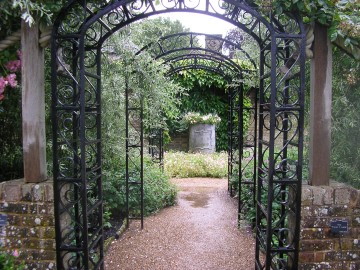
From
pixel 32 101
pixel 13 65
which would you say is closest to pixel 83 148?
pixel 32 101

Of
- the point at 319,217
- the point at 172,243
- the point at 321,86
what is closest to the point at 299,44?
the point at 321,86

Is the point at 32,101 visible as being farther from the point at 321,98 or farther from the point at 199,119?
the point at 199,119

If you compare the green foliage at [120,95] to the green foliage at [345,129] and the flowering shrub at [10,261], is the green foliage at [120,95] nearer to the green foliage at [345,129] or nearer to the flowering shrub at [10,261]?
the flowering shrub at [10,261]

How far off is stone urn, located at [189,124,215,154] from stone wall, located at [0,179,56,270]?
8582 mm

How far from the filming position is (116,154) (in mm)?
4910

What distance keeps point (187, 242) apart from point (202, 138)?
6.59 m

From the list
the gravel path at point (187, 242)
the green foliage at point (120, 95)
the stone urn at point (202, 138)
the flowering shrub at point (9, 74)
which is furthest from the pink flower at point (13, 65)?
the stone urn at point (202, 138)

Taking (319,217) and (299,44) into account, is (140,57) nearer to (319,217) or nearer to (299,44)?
(299,44)

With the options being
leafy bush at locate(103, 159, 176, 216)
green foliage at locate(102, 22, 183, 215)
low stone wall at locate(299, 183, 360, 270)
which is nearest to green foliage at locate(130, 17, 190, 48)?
green foliage at locate(102, 22, 183, 215)

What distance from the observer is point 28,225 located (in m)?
2.83

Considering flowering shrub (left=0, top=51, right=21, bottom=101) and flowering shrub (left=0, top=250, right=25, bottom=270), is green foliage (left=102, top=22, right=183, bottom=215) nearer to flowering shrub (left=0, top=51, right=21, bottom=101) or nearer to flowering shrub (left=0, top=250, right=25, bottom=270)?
flowering shrub (left=0, top=51, right=21, bottom=101)

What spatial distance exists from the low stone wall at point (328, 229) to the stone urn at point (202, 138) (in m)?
8.31

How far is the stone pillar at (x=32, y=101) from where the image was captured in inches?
106

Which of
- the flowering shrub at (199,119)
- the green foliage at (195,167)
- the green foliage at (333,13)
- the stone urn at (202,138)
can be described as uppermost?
the green foliage at (333,13)
